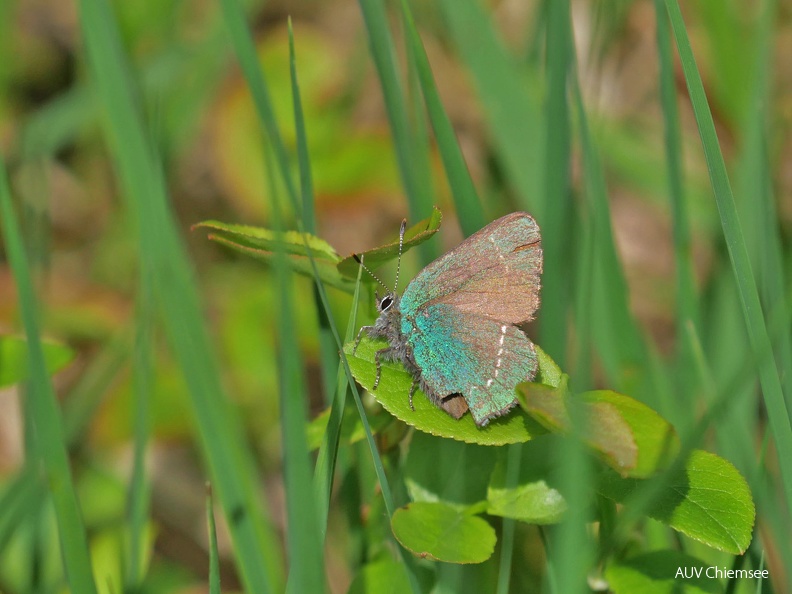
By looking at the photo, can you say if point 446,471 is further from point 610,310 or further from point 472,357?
point 610,310

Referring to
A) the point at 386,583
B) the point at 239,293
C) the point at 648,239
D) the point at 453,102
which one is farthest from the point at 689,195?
the point at 386,583

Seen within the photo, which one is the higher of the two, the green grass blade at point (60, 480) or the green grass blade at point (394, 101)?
the green grass blade at point (394, 101)

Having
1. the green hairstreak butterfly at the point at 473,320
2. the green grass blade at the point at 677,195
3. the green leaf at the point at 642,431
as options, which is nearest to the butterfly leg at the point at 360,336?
the green hairstreak butterfly at the point at 473,320

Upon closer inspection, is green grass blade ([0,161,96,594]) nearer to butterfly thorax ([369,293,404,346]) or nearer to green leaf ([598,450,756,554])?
butterfly thorax ([369,293,404,346])

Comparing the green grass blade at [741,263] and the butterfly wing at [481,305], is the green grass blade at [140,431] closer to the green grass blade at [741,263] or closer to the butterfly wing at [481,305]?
the butterfly wing at [481,305]

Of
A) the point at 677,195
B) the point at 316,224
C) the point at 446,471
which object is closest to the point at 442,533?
the point at 446,471

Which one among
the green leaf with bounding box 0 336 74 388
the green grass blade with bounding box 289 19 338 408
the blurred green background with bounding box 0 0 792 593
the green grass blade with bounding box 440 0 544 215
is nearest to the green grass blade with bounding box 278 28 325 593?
the blurred green background with bounding box 0 0 792 593
